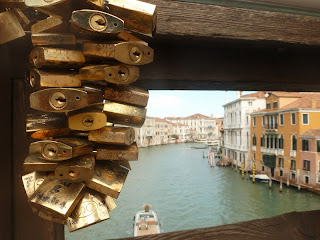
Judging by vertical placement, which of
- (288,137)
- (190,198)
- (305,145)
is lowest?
(190,198)

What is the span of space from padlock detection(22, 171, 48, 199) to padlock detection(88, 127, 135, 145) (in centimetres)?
12

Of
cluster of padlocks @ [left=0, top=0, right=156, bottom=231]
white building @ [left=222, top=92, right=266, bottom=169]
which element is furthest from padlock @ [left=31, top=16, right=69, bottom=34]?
white building @ [left=222, top=92, right=266, bottom=169]

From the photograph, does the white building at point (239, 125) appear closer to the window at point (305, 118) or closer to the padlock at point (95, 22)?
the window at point (305, 118)

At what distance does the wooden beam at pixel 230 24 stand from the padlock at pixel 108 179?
28cm

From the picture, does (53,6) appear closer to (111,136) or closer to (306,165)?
(111,136)

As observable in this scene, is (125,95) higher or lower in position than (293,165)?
higher

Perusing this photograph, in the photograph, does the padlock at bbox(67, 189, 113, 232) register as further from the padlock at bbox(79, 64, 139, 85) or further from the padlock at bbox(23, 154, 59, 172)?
the padlock at bbox(79, 64, 139, 85)

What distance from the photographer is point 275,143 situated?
18.7 metres

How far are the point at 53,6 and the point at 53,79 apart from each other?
0.11 m

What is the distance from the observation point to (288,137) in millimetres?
16922

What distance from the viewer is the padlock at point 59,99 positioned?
1.24 feet

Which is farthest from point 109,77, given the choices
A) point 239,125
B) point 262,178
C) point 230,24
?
point 262,178

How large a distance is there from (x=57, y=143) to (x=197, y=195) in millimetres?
23096

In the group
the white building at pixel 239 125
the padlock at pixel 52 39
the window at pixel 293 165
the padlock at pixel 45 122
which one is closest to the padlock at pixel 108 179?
the padlock at pixel 45 122
